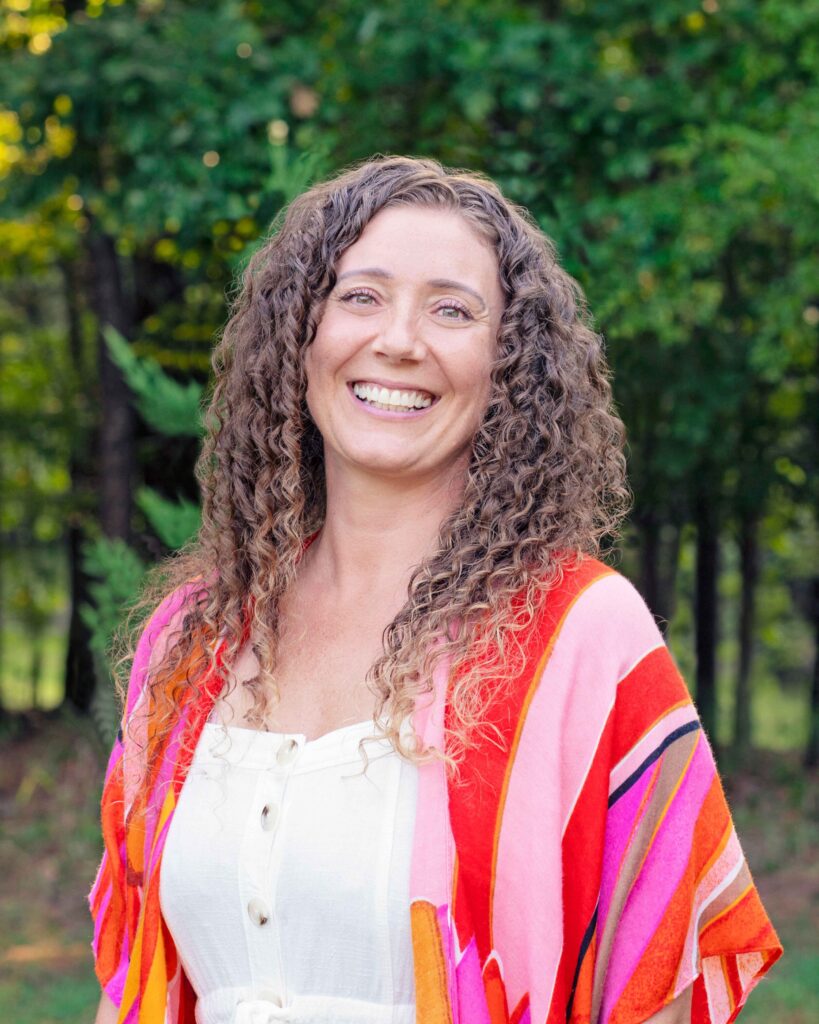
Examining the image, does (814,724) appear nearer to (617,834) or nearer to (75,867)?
(75,867)

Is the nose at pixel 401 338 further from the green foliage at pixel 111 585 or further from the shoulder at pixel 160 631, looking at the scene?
the green foliage at pixel 111 585

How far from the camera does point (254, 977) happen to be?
1.87 m

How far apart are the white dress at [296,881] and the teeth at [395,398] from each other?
0.49m

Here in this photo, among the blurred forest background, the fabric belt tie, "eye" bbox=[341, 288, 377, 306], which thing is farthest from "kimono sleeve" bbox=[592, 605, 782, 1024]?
the blurred forest background

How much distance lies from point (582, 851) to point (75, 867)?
6123mm

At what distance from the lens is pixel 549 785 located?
5.63 ft

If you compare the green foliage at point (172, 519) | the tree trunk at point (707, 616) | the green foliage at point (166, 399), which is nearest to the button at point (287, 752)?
the green foliage at point (172, 519)

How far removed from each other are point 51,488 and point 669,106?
20.9ft

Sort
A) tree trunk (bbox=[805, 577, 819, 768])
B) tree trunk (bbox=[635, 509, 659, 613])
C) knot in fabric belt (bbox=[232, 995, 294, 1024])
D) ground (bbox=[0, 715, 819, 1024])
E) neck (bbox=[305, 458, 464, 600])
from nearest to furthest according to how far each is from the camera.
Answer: knot in fabric belt (bbox=[232, 995, 294, 1024]) → neck (bbox=[305, 458, 464, 600]) → tree trunk (bbox=[635, 509, 659, 613]) → ground (bbox=[0, 715, 819, 1024]) → tree trunk (bbox=[805, 577, 819, 768])

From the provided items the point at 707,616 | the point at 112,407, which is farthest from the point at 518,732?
the point at 707,616

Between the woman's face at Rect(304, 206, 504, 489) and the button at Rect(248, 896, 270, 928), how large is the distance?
67cm

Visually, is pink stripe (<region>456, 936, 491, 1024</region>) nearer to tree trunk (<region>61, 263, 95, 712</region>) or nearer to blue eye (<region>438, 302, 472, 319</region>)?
blue eye (<region>438, 302, 472, 319</region>)

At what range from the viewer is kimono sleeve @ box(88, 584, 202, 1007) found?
2.06 meters

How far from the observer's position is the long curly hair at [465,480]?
6.10 feet
